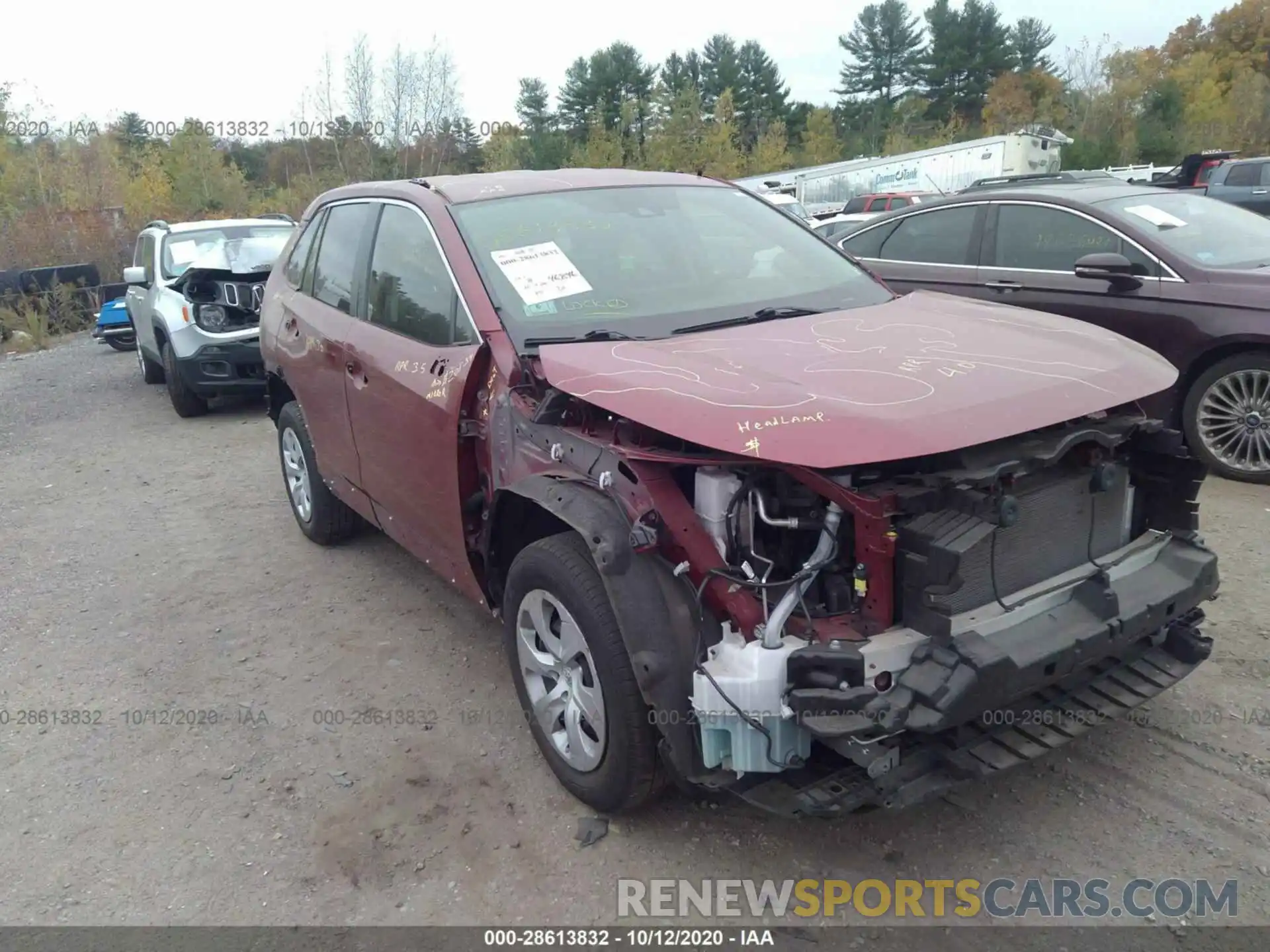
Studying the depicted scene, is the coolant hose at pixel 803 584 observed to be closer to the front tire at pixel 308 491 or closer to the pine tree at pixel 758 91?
the front tire at pixel 308 491

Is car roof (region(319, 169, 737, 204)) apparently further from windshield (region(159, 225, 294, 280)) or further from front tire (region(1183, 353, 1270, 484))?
windshield (region(159, 225, 294, 280))

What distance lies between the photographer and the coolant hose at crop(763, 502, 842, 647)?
98.9 inches

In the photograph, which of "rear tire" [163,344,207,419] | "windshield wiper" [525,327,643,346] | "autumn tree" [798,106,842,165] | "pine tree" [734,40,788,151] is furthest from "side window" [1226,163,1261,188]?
"pine tree" [734,40,788,151]

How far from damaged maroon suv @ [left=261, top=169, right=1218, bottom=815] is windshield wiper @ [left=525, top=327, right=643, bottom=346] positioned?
0.01 meters

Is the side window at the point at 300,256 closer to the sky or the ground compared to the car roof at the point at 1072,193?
closer to the ground

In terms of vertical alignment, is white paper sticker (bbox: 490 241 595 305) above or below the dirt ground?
above

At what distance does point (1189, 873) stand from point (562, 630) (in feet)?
6.36

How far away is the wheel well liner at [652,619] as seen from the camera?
261 cm

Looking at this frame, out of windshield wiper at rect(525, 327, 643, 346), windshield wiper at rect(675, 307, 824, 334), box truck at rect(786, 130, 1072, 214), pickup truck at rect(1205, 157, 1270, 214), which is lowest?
windshield wiper at rect(525, 327, 643, 346)

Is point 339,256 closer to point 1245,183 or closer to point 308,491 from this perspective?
point 308,491

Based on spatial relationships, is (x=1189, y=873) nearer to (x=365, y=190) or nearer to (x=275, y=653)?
(x=275, y=653)

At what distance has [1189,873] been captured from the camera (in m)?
2.75

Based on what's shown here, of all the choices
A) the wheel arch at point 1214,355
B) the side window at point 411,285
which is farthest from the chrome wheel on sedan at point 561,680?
the wheel arch at point 1214,355

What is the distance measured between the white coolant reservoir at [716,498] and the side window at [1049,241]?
4.32 meters
